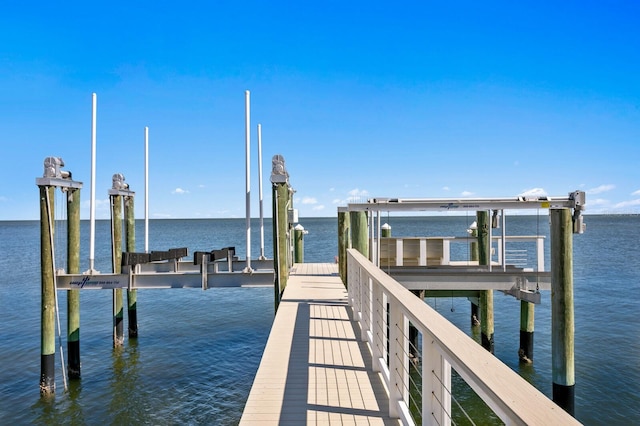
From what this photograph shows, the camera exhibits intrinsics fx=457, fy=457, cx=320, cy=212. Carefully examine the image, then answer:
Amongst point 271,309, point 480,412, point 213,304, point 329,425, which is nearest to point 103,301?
point 213,304

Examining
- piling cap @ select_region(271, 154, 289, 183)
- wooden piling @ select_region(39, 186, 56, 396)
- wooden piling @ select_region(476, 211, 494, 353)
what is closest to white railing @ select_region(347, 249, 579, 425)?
piling cap @ select_region(271, 154, 289, 183)

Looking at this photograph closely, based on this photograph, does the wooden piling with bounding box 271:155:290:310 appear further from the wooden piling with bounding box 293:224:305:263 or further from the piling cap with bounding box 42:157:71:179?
the wooden piling with bounding box 293:224:305:263

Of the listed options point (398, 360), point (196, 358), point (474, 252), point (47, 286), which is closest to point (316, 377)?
point (398, 360)

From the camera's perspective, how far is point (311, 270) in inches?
547

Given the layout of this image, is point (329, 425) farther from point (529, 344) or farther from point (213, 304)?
point (213, 304)

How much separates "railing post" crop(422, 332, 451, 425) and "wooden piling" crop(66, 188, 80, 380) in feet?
37.4

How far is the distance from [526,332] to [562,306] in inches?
221

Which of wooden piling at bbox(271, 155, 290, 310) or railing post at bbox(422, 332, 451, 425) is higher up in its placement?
wooden piling at bbox(271, 155, 290, 310)

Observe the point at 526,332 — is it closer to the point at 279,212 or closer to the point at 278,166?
the point at 279,212

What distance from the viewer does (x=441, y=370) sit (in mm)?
2564

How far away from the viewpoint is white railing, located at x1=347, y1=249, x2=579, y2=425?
5.09 ft

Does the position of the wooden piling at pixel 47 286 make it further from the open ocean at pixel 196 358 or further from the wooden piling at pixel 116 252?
the wooden piling at pixel 116 252

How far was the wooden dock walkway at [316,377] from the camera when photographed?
397cm

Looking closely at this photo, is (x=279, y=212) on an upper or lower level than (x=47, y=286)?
upper
